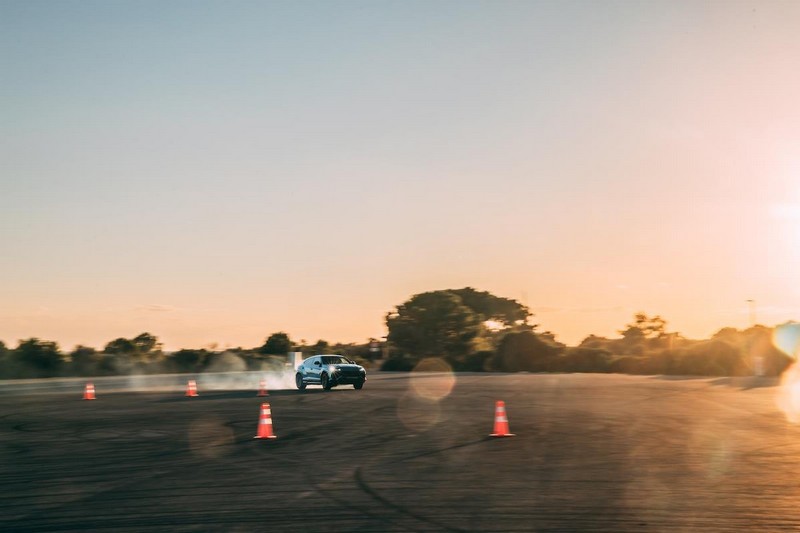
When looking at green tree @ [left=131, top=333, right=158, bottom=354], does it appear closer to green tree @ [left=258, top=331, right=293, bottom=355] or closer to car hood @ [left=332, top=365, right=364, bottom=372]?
green tree @ [left=258, top=331, right=293, bottom=355]

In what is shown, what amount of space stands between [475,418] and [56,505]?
13.8 meters

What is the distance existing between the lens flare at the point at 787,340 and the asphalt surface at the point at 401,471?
43.1 metres

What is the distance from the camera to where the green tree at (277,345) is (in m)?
95.2

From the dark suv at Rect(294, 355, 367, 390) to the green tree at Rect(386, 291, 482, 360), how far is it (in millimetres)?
57112

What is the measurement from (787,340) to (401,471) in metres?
60.3

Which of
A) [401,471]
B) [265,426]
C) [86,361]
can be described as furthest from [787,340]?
[401,471]

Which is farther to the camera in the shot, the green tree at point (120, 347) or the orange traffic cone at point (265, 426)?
the green tree at point (120, 347)

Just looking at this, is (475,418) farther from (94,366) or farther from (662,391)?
(94,366)

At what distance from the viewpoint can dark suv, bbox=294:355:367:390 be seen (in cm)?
3859

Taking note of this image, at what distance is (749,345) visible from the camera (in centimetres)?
6550

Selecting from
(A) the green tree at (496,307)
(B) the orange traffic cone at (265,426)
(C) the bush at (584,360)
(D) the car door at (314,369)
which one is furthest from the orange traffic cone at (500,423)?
(A) the green tree at (496,307)

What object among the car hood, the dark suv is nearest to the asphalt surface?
the dark suv

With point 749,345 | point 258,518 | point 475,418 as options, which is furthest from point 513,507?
point 749,345

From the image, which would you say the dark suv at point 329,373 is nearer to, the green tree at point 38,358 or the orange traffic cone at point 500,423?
the orange traffic cone at point 500,423
